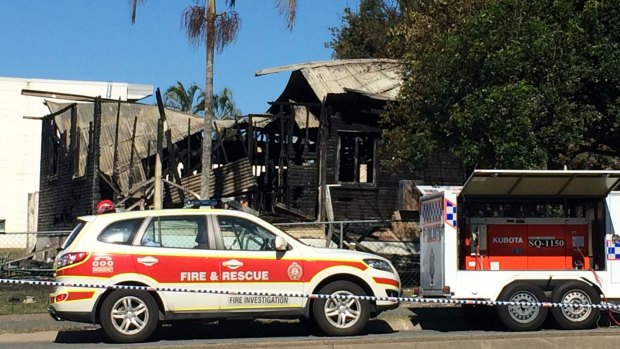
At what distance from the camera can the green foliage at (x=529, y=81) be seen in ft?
40.8

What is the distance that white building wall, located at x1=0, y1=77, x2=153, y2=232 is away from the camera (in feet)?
147

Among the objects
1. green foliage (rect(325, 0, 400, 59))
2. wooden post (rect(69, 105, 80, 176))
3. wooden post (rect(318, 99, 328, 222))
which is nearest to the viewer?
wooden post (rect(318, 99, 328, 222))

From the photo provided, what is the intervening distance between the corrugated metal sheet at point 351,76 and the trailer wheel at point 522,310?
10831 mm

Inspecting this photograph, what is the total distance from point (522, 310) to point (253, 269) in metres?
3.64

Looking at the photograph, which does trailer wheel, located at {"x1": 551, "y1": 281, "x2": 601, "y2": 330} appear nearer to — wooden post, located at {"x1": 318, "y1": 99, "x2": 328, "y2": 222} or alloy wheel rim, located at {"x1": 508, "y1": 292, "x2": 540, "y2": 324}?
alloy wheel rim, located at {"x1": 508, "y1": 292, "x2": 540, "y2": 324}

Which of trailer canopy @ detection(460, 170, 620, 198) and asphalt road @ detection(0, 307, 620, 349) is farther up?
trailer canopy @ detection(460, 170, 620, 198)

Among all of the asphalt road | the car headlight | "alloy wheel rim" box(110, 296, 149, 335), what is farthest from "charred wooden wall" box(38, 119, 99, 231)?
the car headlight

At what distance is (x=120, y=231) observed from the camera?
374 inches

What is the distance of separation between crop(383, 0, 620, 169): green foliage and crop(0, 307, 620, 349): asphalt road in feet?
9.58

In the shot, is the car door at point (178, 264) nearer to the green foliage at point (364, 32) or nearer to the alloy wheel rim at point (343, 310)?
the alloy wheel rim at point (343, 310)

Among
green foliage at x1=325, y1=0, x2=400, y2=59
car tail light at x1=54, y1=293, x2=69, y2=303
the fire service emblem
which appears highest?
green foliage at x1=325, y1=0, x2=400, y2=59

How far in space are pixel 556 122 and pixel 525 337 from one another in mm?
5028

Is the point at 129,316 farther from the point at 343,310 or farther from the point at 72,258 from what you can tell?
the point at 343,310

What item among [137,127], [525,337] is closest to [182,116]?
[137,127]
